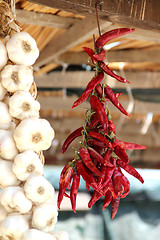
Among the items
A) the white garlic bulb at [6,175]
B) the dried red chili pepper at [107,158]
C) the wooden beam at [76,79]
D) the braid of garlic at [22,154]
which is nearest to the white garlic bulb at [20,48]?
the braid of garlic at [22,154]

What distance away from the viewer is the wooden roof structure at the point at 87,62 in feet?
4.51

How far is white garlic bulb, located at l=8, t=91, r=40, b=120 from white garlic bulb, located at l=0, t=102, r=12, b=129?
2cm

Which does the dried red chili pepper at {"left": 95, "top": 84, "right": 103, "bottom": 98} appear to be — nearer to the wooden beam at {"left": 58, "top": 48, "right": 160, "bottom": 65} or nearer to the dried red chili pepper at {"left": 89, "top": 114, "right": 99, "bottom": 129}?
the dried red chili pepper at {"left": 89, "top": 114, "right": 99, "bottom": 129}

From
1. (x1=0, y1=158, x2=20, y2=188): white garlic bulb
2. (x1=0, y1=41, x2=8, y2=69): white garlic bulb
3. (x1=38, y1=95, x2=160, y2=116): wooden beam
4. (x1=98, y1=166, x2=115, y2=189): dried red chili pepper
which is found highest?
(x1=0, y1=41, x2=8, y2=69): white garlic bulb

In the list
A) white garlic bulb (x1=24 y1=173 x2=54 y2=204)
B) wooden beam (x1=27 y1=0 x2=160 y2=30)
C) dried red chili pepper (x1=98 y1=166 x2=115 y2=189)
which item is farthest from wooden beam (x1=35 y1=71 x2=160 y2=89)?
white garlic bulb (x1=24 y1=173 x2=54 y2=204)

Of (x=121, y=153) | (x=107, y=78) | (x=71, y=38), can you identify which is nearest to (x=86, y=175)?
(x=121, y=153)

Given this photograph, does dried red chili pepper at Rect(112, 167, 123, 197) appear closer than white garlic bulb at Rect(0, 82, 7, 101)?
No

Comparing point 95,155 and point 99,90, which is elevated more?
point 99,90

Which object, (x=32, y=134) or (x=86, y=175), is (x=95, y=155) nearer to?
(x=86, y=175)

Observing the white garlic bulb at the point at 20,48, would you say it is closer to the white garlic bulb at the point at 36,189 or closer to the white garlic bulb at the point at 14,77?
the white garlic bulb at the point at 14,77

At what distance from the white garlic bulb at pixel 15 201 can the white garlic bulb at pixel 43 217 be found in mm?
31

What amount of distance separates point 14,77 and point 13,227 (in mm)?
429

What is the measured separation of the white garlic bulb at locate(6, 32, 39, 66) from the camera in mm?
1061

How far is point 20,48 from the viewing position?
1063 millimetres
